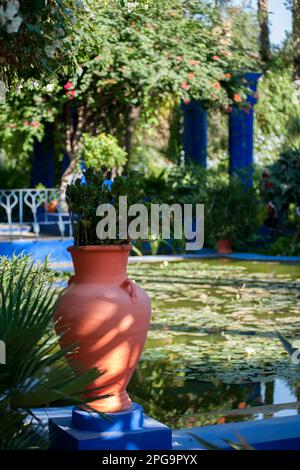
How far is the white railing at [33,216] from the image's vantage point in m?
12.5

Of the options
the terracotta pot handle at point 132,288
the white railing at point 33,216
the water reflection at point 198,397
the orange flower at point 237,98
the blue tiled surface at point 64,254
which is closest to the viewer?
the terracotta pot handle at point 132,288

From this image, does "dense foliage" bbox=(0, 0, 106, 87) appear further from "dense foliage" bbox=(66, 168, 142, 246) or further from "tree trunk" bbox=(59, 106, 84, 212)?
"tree trunk" bbox=(59, 106, 84, 212)

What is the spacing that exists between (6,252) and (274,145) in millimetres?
10677

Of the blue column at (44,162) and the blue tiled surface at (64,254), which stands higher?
the blue column at (44,162)

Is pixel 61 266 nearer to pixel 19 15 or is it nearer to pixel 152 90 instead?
pixel 152 90

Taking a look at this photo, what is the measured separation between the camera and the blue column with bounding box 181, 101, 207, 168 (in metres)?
15.6

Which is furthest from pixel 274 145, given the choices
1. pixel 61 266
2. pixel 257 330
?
pixel 257 330

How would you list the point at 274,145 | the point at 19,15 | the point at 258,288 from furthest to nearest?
the point at 274,145 → the point at 258,288 → the point at 19,15

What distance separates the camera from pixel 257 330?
7.42 m

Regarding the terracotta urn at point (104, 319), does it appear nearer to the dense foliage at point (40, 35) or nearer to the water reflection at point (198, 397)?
the dense foliage at point (40, 35)

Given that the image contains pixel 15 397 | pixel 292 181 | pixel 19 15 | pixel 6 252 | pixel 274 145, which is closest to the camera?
pixel 15 397

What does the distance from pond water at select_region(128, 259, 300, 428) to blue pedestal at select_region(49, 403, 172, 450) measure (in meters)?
1.10

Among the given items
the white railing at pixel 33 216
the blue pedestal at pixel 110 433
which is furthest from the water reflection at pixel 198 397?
the white railing at pixel 33 216

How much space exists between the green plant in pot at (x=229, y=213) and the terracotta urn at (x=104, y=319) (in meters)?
10.3
